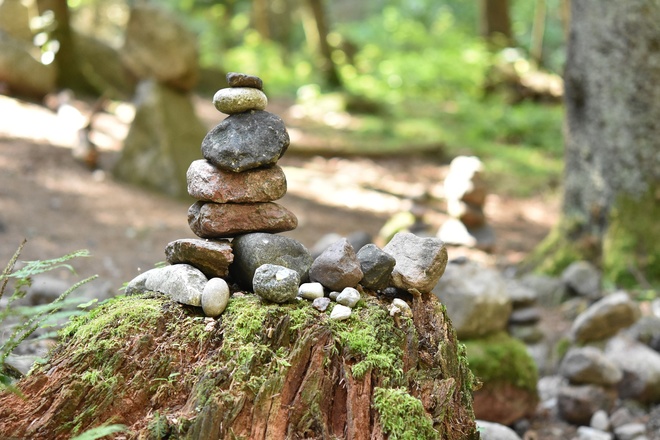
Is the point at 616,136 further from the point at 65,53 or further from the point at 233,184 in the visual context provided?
the point at 65,53

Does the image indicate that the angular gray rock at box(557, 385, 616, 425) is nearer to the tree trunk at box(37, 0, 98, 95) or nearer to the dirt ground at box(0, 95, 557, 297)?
the dirt ground at box(0, 95, 557, 297)

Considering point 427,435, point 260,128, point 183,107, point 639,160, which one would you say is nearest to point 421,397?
point 427,435

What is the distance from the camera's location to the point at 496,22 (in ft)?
64.3

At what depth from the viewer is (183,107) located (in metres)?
10.0

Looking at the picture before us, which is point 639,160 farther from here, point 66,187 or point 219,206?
point 66,187

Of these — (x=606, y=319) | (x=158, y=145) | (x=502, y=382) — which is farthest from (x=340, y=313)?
(x=158, y=145)

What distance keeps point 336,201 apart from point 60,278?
519cm

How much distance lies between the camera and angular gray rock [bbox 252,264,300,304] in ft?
9.86

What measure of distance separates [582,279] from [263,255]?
4897mm

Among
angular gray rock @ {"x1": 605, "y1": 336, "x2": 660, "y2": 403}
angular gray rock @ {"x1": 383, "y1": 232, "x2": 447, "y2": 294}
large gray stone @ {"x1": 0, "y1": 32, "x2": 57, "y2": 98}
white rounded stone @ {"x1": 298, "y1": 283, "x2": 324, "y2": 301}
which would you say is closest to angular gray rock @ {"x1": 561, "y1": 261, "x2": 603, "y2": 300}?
angular gray rock @ {"x1": 605, "y1": 336, "x2": 660, "y2": 403}

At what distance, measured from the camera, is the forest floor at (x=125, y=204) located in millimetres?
7145

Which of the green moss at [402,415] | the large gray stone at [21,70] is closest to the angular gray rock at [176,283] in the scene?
the green moss at [402,415]

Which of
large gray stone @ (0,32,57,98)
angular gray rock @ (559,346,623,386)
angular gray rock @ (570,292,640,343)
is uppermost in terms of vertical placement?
large gray stone @ (0,32,57,98)

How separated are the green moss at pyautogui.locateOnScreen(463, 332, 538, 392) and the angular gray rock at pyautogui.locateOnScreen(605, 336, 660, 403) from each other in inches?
33.2
